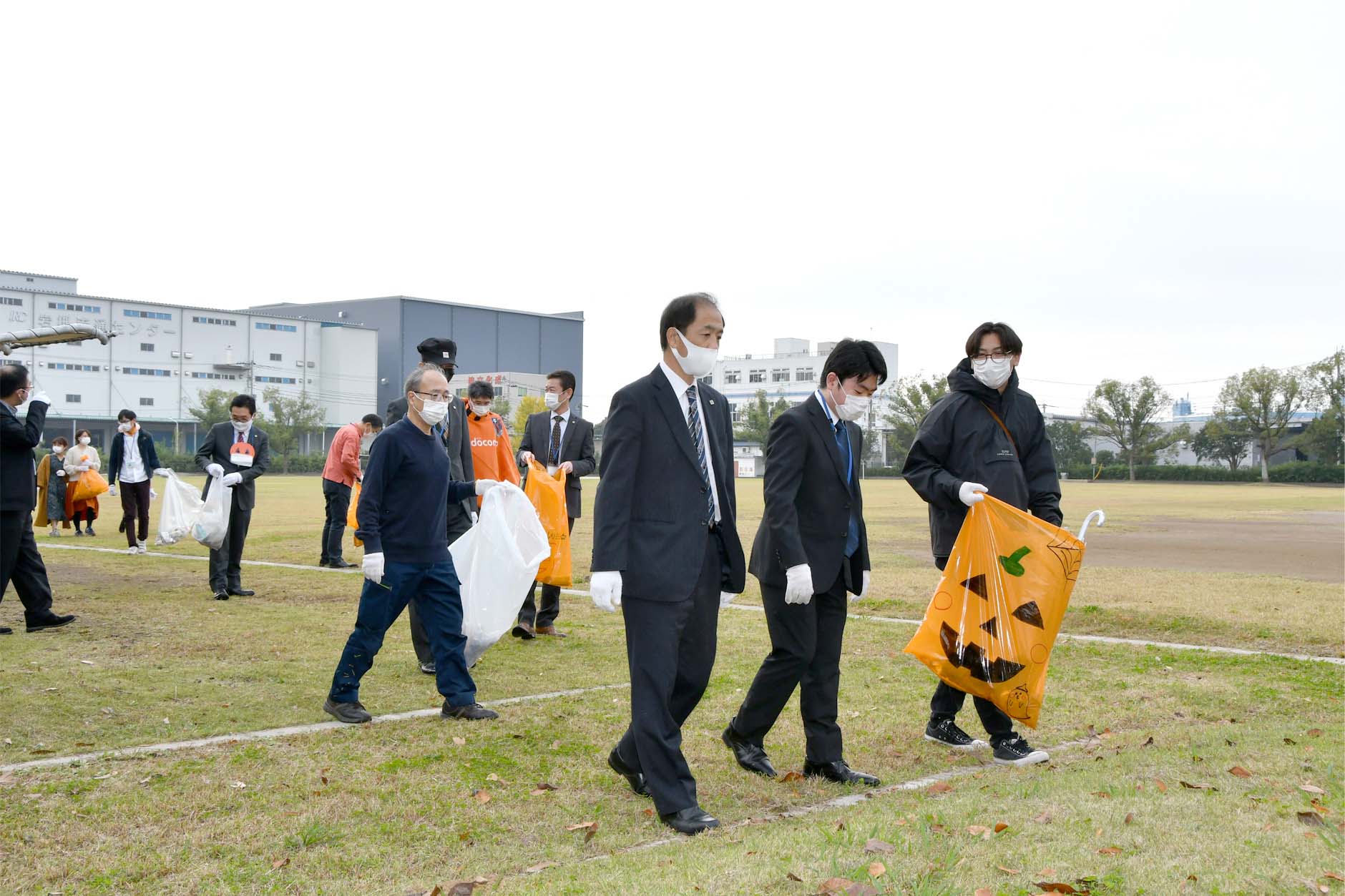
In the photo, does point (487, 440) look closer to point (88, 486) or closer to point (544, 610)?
point (544, 610)

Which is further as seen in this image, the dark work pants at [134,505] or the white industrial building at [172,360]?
the white industrial building at [172,360]

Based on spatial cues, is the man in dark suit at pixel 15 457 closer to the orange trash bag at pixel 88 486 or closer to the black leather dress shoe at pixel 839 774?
the black leather dress shoe at pixel 839 774

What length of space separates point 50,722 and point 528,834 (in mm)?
3104

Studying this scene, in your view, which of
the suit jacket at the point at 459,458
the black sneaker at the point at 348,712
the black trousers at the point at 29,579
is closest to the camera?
the black sneaker at the point at 348,712

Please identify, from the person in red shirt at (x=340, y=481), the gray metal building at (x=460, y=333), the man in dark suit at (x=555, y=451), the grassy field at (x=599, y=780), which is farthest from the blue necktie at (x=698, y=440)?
the gray metal building at (x=460, y=333)

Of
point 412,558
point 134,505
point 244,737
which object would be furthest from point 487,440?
point 134,505

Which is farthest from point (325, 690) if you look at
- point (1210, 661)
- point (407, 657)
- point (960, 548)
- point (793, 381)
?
point (793, 381)

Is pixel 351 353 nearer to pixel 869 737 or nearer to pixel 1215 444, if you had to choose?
pixel 1215 444

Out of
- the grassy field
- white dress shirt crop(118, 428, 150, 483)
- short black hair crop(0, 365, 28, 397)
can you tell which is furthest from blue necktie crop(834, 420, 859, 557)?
white dress shirt crop(118, 428, 150, 483)

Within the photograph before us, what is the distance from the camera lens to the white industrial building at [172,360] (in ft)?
257

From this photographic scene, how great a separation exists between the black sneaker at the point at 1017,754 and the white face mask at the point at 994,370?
1.75 metres

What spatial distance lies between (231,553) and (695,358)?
27.6ft

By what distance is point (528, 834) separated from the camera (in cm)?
426

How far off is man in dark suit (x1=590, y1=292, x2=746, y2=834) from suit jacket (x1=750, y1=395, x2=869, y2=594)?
0.43 meters
